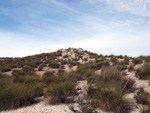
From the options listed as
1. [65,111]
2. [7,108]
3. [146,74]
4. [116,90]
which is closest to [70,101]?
[65,111]

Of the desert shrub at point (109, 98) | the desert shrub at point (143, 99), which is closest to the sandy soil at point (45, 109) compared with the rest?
the desert shrub at point (109, 98)

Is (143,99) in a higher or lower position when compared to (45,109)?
higher

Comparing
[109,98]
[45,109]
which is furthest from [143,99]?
[45,109]

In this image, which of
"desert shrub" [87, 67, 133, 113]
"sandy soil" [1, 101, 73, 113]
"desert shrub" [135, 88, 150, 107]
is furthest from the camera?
"sandy soil" [1, 101, 73, 113]

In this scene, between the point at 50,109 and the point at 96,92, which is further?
the point at 96,92

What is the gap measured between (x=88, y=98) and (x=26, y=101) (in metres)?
2.83

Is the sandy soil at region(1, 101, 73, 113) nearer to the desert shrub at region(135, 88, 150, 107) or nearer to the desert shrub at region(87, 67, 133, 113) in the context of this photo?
the desert shrub at region(87, 67, 133, 113)

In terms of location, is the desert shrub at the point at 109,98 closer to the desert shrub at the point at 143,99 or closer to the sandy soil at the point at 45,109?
the desert shrub at the point at 143,99

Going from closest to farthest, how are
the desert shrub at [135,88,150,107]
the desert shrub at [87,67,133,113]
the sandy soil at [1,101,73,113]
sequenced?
the desert shrub at [87,67,133,113] → the desert shrub at [135,88,150,107] → the sandy soil at [1,101,73,113]

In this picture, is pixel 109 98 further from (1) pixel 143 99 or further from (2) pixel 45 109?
(2) pixel 45 109

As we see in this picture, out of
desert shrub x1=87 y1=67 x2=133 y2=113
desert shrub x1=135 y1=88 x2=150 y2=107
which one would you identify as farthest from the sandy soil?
desert shrub x1=135 y1=88 x2=150 y2=107

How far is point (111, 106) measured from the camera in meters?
4.69

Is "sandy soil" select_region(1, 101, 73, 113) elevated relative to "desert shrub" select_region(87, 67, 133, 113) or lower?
lower

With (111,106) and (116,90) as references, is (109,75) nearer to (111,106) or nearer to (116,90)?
(116,90)
